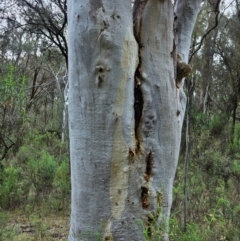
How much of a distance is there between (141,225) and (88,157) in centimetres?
51

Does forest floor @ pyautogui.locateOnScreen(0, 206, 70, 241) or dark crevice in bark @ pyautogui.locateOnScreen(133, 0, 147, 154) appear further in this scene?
forest floor @ pyautogui.locateOnScreen(0, 206, 70, 241)

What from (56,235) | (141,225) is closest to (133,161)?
(141,225)

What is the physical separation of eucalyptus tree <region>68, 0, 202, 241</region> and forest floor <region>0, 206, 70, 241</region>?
211 centimetres

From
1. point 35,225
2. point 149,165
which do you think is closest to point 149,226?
point 149,165

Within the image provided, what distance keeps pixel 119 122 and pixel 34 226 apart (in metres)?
3.20

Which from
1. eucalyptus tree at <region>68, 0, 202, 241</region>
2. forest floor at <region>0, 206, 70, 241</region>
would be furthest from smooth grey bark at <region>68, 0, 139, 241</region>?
forest floor at <region>0, 206, 70, 241</region>

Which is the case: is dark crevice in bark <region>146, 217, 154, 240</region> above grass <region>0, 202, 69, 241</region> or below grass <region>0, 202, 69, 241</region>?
above

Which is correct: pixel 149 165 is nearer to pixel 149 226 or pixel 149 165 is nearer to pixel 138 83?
pixel 149 226

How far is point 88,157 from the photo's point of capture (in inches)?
96.1

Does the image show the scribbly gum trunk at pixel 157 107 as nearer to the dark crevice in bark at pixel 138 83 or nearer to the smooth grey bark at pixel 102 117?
the dark crevice in bark at pixel 138 83

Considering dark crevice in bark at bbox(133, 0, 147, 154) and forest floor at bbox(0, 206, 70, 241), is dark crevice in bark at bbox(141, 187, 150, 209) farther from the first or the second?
forest floor at bbox(0, 206, 70, 241)

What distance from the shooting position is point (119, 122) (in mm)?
2430

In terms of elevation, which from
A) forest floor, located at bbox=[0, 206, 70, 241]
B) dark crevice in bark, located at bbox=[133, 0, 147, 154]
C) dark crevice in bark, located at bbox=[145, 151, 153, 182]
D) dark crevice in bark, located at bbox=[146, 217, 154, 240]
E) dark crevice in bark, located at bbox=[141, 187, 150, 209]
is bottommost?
forest floor, located at bbox=[0, 206, 70, 241]

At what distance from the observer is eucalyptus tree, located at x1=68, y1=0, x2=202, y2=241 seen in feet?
7.93
